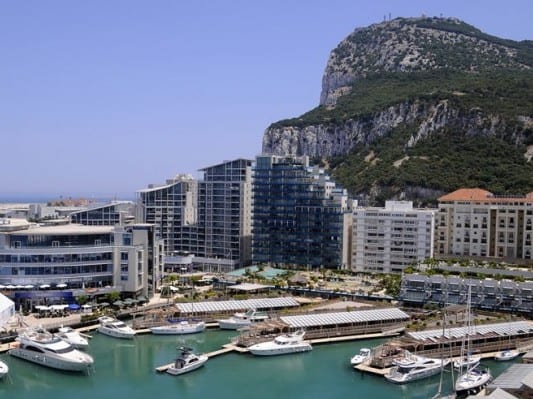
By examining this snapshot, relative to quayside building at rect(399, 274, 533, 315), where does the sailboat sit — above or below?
below

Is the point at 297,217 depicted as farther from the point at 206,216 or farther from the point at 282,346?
the point at 282,346

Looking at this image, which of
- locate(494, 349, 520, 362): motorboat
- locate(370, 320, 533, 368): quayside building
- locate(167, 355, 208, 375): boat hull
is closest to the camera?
locate(167, 355, 208, 375): boat hull

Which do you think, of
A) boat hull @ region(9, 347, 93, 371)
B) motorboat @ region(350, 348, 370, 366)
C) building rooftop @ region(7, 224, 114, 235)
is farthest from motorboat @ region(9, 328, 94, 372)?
motorboat @ region(350, 348, 370, 366)

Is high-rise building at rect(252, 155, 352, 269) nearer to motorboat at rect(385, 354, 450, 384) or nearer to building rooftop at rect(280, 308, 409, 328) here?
building rooftop at rect(280, 308, 409, 328)

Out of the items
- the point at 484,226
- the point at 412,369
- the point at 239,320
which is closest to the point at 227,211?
the point at 239,320

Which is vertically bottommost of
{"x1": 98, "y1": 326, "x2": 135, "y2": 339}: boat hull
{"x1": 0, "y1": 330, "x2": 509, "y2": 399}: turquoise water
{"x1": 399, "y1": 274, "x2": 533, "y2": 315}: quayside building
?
{"x1": 0, "y1": 330, "x2": 509, "y2": 399}: turquoise water

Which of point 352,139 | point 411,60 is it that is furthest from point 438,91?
point 411,60

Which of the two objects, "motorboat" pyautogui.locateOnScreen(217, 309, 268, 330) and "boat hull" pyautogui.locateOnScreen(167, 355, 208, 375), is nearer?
"boat hull" pyautogui.locateOnScreen(167, 355, 208, 375)

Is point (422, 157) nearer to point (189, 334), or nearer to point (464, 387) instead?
point (189, 334)
